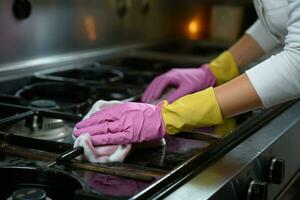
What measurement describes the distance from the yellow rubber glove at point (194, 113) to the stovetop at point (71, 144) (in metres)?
0.03

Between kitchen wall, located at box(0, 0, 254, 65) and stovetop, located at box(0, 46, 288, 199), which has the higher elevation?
kitchen wall, located at box(0, 0, 254, 65)

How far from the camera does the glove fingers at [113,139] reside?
2.72 feet

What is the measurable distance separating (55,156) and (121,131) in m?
0.12

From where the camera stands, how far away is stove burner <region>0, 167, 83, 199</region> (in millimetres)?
728

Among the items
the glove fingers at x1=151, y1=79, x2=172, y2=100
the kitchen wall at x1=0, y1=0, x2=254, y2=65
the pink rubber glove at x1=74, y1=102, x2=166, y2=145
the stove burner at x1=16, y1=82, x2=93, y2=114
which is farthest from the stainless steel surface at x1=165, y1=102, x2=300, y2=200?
the kitchen wall at x1=0, y1=0, x2=254, y2=65

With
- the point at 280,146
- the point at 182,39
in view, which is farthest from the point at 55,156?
the point at 182,39

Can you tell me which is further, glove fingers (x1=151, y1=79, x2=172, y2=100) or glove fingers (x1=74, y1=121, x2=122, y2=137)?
glove fingers (x1=151, y1=79, x2=172, y2=100)

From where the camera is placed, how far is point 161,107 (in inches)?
36.4

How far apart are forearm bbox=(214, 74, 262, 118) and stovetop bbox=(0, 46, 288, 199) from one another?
0.19 ft

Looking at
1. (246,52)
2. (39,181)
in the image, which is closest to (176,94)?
(246,52)

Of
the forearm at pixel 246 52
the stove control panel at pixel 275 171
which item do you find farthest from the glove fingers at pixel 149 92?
the stove control panel at pixel 275 171

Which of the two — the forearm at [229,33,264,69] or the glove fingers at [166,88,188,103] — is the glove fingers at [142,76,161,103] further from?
the forearm at [229,33,264,69]

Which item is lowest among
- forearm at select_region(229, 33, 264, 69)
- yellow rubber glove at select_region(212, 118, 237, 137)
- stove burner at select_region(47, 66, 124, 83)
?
yellow rubber glove at select_region(212, 118, 237, 137)

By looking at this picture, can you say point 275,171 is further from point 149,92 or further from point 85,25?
point 85,25
